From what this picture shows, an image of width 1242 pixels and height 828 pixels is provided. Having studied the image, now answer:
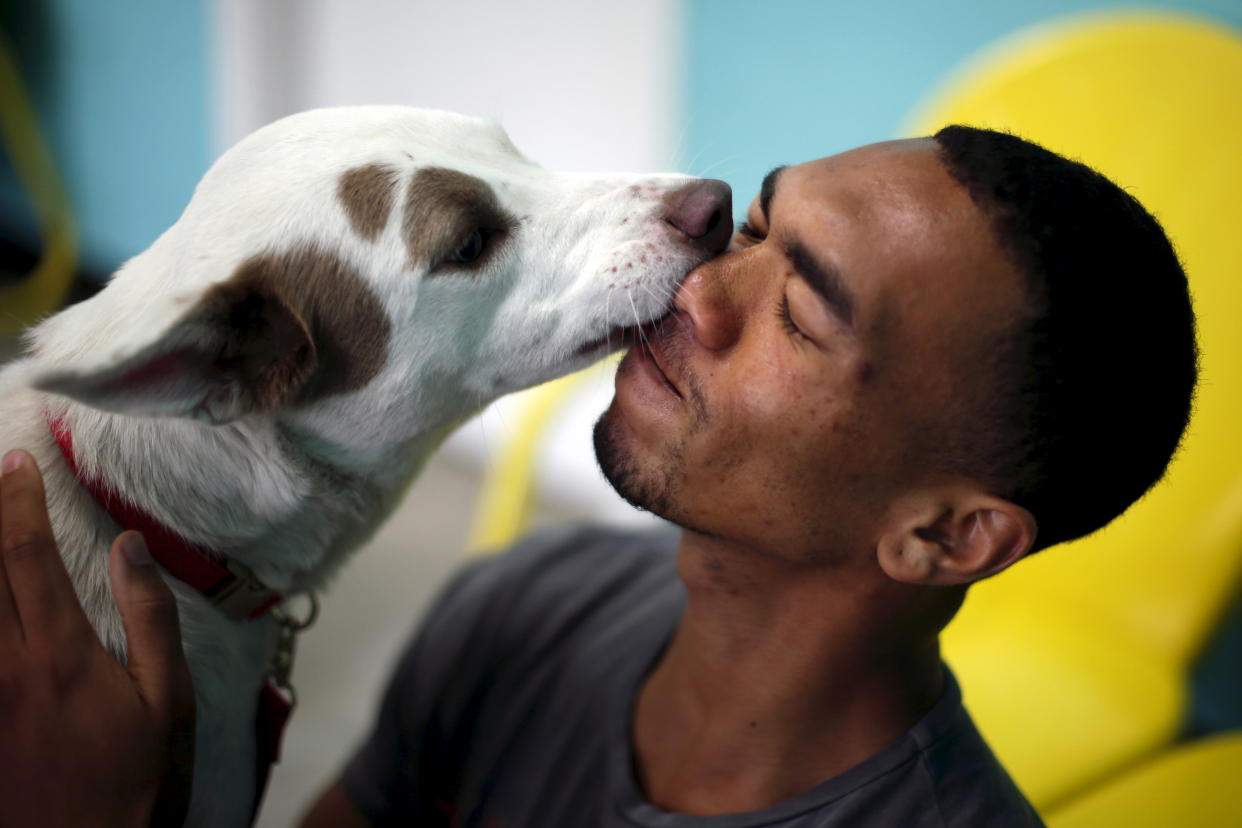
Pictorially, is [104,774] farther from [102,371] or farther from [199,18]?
[199,18]

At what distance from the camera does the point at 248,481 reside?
1084 millimetres

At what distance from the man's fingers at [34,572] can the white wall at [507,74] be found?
4.13 ft

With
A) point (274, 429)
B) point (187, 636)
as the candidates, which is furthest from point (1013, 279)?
point (187, 636)

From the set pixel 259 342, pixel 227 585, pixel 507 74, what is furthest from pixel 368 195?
pixel 507 74

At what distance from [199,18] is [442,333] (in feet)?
10.3

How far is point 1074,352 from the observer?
0.88 meters

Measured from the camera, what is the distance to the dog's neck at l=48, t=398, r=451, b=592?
1042mm

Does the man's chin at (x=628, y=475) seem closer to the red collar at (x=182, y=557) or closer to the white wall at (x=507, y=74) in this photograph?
the red collar at (x=182, y=557)

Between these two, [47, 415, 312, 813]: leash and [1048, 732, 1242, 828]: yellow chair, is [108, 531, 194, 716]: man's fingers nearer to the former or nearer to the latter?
[47, 415, 312, 813]: leash

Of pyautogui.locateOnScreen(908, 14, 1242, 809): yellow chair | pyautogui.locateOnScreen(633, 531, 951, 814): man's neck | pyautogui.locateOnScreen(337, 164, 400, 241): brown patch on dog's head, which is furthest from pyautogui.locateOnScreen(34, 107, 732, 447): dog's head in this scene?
pyautogui.locateOnScreen(908, 14, 1242, 809): yellow chair

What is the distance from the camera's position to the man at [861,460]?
89cm

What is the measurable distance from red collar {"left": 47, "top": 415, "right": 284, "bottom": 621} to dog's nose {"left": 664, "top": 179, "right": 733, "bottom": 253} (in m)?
0.61

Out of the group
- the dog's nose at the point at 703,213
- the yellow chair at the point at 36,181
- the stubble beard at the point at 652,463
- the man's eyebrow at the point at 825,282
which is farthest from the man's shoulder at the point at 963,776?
the yellow chair at the point at 36,181

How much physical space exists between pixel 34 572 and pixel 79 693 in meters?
0.12
